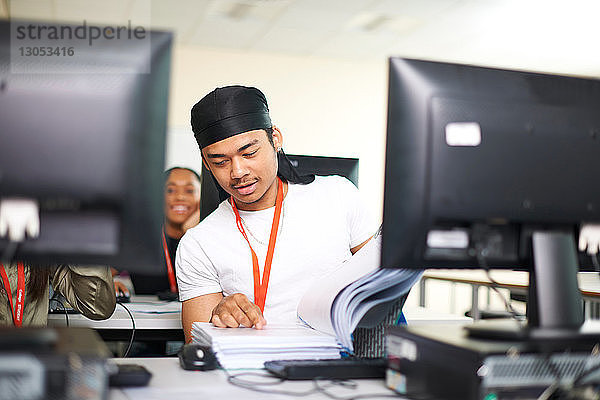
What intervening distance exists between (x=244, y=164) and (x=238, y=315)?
501mm

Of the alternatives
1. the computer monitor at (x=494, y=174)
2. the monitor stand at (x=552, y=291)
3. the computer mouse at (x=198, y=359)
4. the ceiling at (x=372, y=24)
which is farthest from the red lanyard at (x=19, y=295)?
the ceiling at (x=372, y=24)

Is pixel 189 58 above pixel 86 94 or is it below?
above

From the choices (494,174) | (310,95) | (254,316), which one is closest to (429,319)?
(254,316)

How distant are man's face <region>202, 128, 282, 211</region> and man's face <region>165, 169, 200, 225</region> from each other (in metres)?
1.48

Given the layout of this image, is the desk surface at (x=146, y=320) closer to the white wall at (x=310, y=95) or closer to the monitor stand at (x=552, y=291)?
the monitor stand at (x=552, y=291)

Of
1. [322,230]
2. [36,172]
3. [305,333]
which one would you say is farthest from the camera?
[322,230]

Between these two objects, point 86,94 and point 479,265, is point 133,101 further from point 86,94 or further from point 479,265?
point 479,265

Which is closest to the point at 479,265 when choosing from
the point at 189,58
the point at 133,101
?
the point at 133,101

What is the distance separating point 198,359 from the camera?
1.10 metres

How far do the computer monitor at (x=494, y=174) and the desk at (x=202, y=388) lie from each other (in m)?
0.22

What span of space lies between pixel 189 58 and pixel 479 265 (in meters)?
5.45

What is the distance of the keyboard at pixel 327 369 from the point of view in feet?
3.41

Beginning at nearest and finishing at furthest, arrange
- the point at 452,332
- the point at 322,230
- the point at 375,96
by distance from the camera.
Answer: the point at 452,332 → the point at 322,230 → the point at 375,96

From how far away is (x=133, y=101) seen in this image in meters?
0.89
